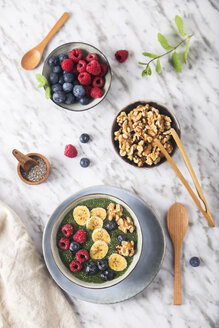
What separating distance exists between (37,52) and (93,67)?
0.37 m

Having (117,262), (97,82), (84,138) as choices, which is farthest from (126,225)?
(97,82)

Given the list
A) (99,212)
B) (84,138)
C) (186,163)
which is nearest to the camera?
(186,163)

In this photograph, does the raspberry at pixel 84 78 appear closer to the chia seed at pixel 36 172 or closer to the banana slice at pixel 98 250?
the chia seed at pixel 36 172

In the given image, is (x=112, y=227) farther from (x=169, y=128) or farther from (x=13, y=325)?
(x=13, y=325)

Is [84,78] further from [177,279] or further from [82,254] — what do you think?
[177,279]

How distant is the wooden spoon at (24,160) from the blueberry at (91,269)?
0.59m

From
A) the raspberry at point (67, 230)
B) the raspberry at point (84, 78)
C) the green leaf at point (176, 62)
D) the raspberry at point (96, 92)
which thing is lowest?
the raspberry at point (67, 230)

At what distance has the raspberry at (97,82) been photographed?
1672 mm

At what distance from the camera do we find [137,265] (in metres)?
1.66

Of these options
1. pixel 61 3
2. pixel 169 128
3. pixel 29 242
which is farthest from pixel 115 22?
pixel 29 242

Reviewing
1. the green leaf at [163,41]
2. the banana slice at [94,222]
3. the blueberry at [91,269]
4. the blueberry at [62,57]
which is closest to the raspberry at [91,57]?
the blueberry at [62,57]

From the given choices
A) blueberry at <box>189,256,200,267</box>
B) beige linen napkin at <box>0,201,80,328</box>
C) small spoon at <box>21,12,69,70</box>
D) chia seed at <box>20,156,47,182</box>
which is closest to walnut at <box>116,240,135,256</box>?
blueberry at <box>189,256,200,267</box>

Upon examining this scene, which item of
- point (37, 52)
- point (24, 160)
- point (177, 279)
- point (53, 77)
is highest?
point (37, 52)

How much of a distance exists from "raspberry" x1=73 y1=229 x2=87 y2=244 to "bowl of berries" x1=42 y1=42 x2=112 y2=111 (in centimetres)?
62
